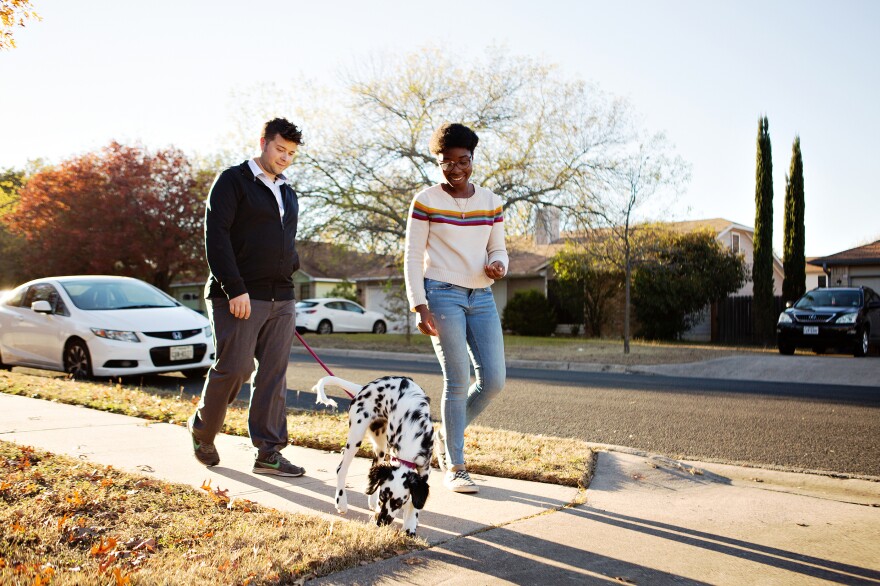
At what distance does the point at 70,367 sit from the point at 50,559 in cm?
787

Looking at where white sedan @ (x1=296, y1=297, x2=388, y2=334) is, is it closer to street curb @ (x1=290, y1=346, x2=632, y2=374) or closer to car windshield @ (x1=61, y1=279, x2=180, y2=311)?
street curb @ (x1=290, y1=346, x2=632, y2=374)

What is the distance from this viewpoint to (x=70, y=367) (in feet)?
33.2

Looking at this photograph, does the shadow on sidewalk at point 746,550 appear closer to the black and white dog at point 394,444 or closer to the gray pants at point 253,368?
the black and white dog at point 394,444

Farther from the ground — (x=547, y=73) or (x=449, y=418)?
(x=547, y=73)

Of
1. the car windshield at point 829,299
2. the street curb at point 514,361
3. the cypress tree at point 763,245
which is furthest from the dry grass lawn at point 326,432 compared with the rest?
the cypress tree at point 763,245

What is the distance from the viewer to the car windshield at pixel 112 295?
10.5 meters

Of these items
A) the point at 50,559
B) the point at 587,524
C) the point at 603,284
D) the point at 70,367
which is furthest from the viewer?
the point at 603,284

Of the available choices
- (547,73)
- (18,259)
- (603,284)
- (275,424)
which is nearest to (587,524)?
(275,424)

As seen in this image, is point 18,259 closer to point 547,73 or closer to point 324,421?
point 547,73

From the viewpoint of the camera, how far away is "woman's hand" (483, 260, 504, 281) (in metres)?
4.48

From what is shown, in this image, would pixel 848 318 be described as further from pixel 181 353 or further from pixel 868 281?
pixel 181 353

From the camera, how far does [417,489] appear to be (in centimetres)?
350

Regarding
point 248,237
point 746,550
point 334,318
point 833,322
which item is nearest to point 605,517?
point 746,550

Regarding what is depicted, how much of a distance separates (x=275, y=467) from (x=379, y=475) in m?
1.41
